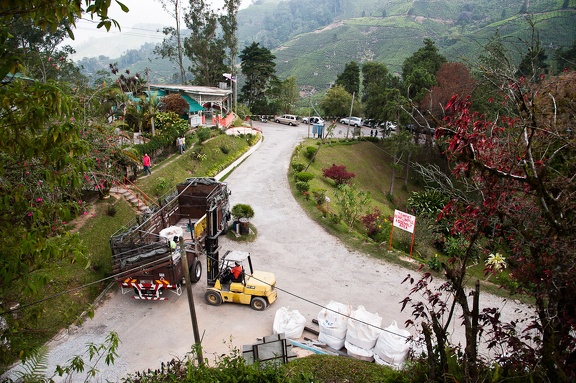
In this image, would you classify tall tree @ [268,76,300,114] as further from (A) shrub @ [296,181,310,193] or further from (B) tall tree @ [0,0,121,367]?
(B) tall tree @ [0,0,121,367]

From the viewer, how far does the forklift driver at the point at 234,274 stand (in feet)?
39.3

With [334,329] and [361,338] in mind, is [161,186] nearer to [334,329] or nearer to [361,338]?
[334,329]

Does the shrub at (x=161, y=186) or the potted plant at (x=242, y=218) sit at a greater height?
the shrub at (x=161, y=186)

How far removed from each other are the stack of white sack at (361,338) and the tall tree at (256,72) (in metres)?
43.1

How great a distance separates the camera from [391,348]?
9.76m

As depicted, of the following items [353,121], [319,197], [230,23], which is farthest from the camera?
[353,121]

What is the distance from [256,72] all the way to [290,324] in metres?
44.5

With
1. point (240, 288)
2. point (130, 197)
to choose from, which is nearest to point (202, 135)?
point (130, 197)

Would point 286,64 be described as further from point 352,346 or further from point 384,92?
point 352,346

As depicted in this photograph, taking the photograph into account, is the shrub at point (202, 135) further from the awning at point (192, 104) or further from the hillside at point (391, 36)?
the hillside at point (391, 36)

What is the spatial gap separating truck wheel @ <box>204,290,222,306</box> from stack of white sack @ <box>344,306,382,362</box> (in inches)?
163

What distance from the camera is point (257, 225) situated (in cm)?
1819

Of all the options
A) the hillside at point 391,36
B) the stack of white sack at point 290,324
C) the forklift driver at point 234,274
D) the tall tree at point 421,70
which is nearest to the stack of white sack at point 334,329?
the stack of white sack at point 290,324

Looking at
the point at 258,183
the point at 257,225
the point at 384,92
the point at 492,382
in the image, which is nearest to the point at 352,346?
the point at 492,382
